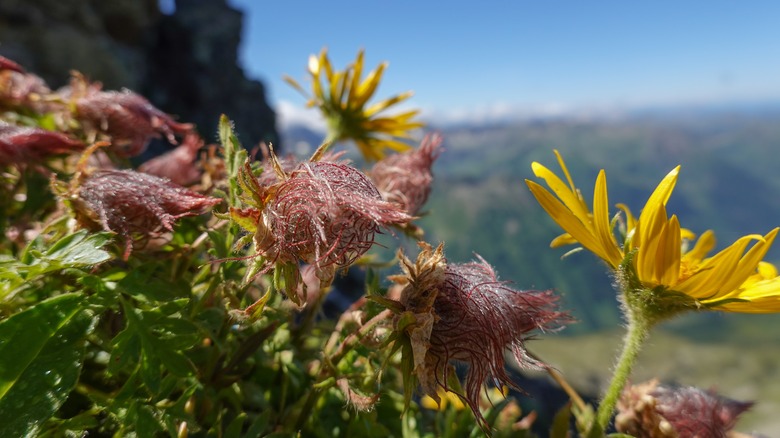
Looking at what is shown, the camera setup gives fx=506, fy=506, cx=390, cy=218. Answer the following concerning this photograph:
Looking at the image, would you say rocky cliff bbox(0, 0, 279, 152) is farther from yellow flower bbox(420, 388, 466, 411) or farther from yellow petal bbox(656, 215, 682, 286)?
yellow petal bbox(656, 215, 682, 286)

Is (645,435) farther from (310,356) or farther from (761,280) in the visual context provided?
(310,356)

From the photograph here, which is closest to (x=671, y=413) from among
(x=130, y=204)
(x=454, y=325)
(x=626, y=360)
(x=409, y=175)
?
(x=626, y=360)

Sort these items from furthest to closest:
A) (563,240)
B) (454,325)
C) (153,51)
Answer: (153,51), (563,240), (454,325)

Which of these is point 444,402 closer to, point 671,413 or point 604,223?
point 671,413

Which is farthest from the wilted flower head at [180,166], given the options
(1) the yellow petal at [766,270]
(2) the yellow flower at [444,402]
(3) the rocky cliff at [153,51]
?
(3) the rocky cliff at [153,51]

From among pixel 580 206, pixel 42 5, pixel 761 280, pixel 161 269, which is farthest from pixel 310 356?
pixel 42 5

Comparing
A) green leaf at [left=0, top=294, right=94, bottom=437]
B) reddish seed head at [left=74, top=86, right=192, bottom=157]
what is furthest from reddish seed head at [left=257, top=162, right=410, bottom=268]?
reddish seed head at [left=74, top=86, right=192, bottom=157]
